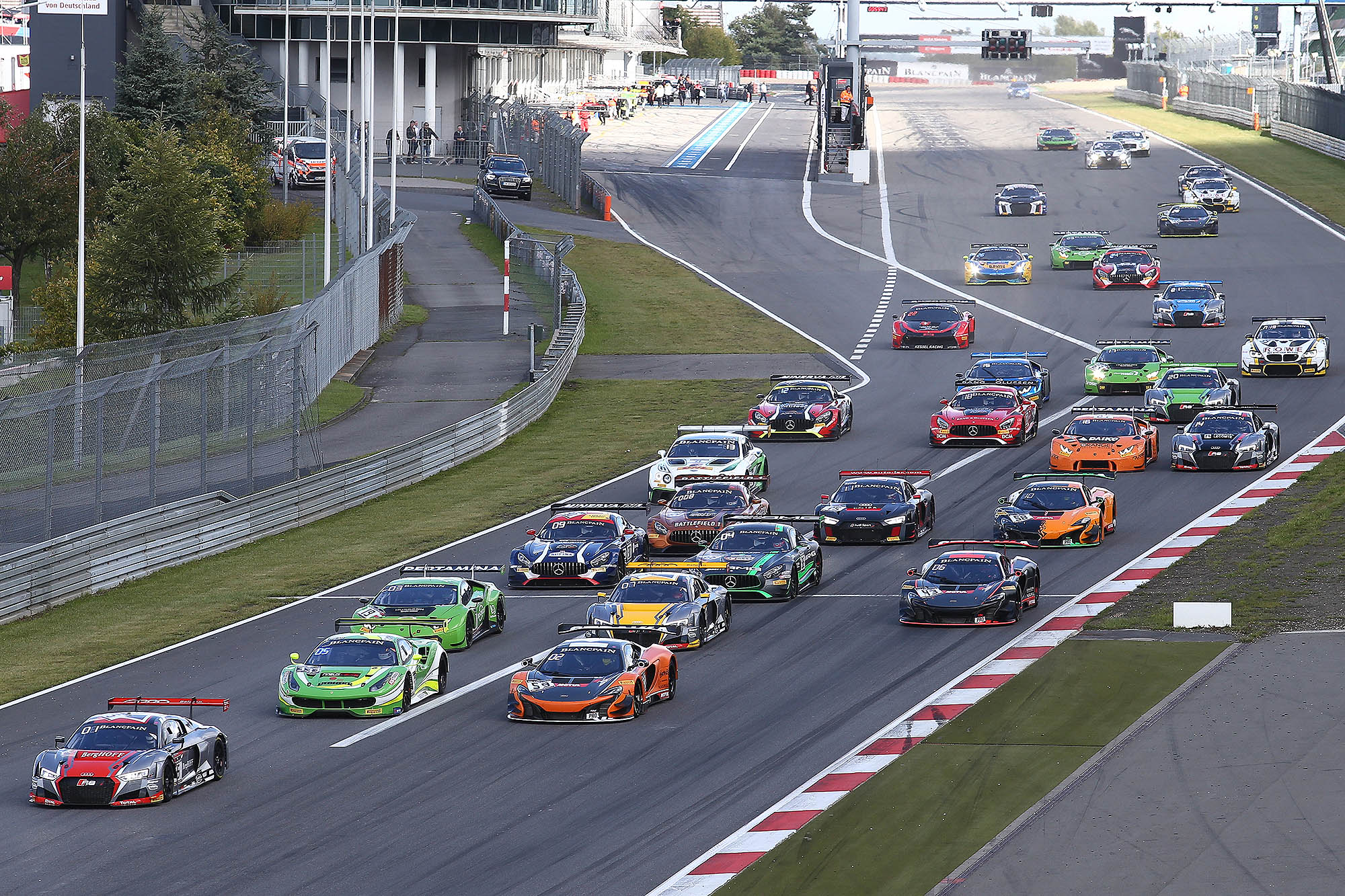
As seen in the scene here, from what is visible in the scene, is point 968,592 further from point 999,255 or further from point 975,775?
point 999,255

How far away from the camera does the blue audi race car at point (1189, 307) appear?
5431 cm

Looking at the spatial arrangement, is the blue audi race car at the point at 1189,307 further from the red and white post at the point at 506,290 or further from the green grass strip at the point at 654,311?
the red and white post at the point at 506,290

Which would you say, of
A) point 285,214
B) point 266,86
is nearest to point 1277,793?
point 285,214

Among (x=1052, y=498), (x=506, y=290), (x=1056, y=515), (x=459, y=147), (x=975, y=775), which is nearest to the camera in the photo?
(x=975, y=775)

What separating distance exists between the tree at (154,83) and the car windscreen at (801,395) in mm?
35185

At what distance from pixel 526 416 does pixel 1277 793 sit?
30.0 meters

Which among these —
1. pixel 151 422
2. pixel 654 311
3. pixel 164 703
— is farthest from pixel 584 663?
pixel 654 311

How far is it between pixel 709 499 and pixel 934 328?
21.4 metres

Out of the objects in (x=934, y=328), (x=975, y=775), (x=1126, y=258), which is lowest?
(x=975, y=775)

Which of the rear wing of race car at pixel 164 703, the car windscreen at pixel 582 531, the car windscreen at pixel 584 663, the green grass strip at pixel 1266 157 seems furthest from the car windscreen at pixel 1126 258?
the rear wing of race car at pixel 164 703

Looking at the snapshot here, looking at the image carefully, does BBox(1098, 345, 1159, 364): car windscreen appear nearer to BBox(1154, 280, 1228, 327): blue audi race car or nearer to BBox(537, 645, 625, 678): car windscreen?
BBox(1154, 280, 1228, 327): blue audi race car

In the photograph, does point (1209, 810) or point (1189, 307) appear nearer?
point (1209, 810)

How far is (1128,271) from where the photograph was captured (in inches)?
2399

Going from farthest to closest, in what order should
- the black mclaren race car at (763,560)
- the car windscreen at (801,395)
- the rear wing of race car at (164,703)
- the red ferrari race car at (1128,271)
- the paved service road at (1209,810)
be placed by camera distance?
the red ferrari race car at (1128,271), the car windscreen at (801,395), the black mclaren race car at (763,560), the rear wing of race car at (164,703), the paved service road at (1209,810)
